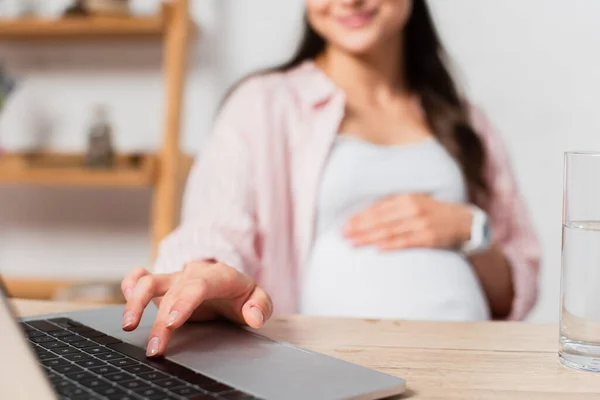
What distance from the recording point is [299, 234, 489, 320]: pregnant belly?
1192 mm

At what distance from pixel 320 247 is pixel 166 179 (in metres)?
0.71

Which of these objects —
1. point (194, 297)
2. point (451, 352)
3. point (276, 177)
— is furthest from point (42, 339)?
point (276, 177)

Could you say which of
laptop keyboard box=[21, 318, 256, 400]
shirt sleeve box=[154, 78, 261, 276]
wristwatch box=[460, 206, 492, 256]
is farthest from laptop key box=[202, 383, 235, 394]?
wristwatch box=[460, 206, 492, 256]

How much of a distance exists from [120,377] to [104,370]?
0.07 ft

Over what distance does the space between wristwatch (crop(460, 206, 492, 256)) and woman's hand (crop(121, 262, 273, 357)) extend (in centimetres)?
78

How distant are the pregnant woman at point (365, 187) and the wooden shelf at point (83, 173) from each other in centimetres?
Answer: 51

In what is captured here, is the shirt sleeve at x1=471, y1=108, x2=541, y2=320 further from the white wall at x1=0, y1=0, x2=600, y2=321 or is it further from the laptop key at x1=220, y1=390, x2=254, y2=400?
the laptop key at x1=220, y1=390, x2=254, y2=400

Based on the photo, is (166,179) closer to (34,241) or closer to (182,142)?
(182,142)

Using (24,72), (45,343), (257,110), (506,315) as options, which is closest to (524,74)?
(506,315)

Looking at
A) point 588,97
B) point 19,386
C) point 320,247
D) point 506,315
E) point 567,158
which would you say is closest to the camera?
point 19,386

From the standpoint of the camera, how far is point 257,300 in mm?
621

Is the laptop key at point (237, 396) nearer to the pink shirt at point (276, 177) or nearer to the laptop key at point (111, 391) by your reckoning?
the laptop key at point (111, 391)

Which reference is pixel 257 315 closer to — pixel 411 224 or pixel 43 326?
pixel 43 326

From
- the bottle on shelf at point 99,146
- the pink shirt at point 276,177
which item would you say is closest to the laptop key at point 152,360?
the pink shirt at point 276,177
